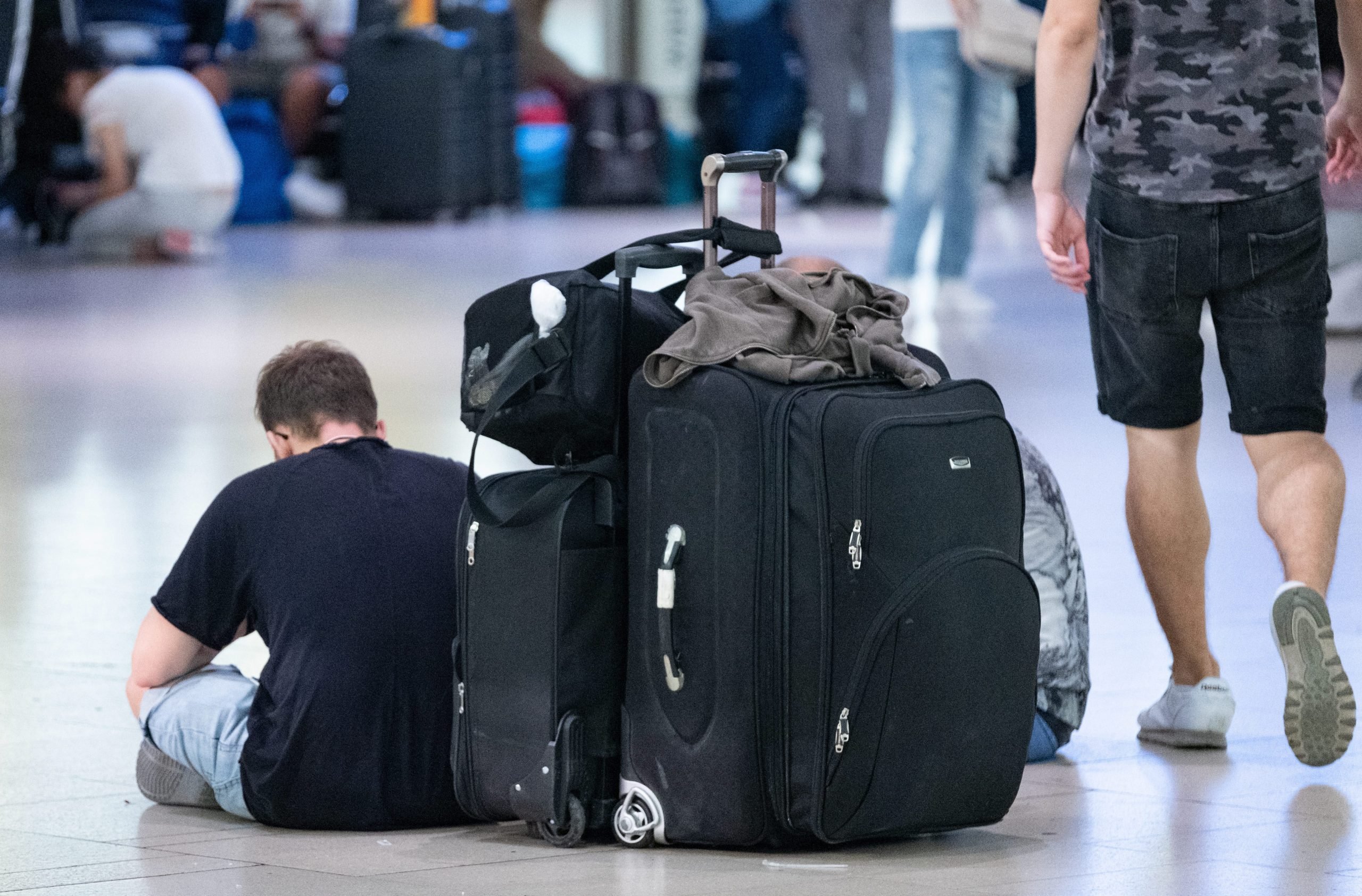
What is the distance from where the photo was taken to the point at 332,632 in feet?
9.25

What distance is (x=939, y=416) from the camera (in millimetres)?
2588

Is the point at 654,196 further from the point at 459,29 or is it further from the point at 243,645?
the point at 243,645

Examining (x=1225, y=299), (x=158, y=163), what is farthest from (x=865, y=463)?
(x=158, y=163)

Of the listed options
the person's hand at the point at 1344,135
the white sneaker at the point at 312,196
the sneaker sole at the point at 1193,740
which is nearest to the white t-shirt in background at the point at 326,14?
the white sneaker at the point at 312,196

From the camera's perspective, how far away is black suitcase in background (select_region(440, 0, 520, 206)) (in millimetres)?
14031

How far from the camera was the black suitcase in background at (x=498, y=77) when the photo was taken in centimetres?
1403

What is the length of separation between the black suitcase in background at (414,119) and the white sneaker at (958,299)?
529 centimetres

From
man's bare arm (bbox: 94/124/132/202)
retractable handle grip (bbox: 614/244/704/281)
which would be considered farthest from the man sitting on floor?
man's bare arm (bbox: 94/124/132/202)

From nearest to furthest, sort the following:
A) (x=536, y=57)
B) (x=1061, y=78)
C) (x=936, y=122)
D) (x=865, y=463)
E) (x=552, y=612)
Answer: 1. (x=865, y=463)
2. (x=552, y=612)
3. (x=1061, y=78)
4. (x=936, y=122)
5. (x=536, y=57)

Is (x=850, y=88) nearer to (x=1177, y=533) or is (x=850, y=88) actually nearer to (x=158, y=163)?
(x=158, y=163)

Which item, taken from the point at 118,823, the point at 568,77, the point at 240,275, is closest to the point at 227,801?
the point at 118,823

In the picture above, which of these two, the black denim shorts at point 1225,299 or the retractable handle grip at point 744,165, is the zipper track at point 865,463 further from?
the black denim shorts at point 1225,299

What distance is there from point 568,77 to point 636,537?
14196 mm

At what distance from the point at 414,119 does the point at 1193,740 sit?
427 inches
